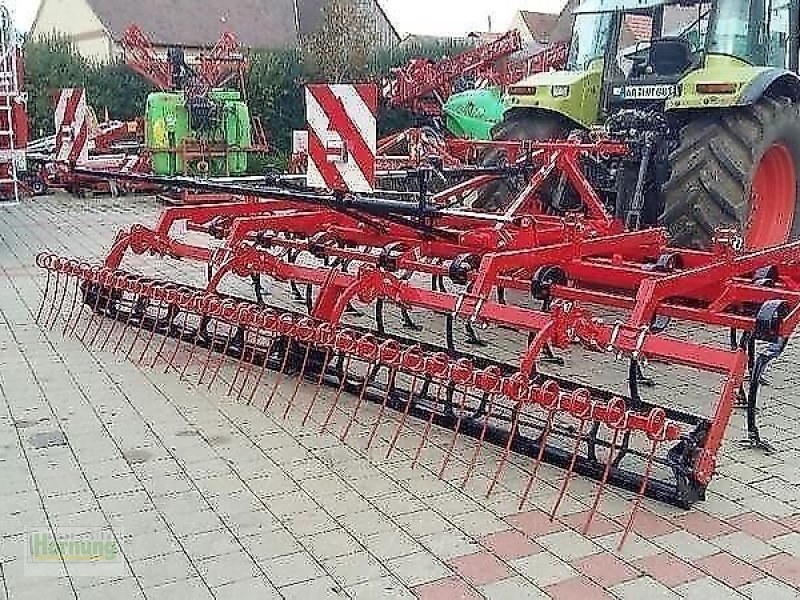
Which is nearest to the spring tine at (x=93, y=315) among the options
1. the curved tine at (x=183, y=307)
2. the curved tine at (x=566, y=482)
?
the curved tine at (x=183, y=307)

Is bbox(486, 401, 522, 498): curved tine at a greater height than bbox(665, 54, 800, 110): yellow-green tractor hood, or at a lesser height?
lesser

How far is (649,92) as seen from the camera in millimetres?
6484

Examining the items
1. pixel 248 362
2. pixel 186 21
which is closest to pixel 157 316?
pixel 248 362

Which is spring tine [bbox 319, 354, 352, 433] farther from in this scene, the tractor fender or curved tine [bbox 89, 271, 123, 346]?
the tractor fender

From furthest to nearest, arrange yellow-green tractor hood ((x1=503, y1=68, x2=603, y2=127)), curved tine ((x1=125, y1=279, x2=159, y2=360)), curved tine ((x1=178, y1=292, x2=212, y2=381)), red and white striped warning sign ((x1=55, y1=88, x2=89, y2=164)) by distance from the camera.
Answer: red and white striped warning sign ((x1=55, y1=88, x2=89, y2=164)) → yellow-green tractor hood ((x1=503, y1=68, x2=603, y2=127)) → curved tine ((x1=125, y1=279, x2=159, y2=360)) → curved tine ((x1=178, y1=292, x2=212, y2=381))

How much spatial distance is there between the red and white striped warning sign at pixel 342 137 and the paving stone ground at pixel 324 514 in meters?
1.08

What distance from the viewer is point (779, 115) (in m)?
5.68

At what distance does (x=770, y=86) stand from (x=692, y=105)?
25.8 inches

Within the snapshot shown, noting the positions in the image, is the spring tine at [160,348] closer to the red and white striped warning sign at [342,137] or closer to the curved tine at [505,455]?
the red and white striped warning sign at [342,137]

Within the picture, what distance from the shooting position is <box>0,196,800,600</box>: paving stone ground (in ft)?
9.52

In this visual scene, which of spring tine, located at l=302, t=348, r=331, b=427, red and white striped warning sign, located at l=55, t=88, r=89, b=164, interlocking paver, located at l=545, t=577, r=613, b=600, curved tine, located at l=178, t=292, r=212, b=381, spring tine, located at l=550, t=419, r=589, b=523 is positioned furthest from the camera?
red and white striped warning sign, located at l=55, t=88, r=89, b=164

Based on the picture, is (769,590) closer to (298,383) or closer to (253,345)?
(298,383)

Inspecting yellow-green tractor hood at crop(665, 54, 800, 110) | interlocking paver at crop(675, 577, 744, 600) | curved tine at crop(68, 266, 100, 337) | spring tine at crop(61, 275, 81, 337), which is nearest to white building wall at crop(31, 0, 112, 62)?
spring tine at crop(61, 275, 81, 337)

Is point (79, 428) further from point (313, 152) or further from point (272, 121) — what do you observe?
point (272, 121)
